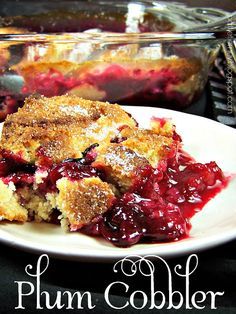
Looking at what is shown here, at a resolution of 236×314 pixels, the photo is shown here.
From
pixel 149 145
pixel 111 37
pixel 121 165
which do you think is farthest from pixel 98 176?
pixel 111 37

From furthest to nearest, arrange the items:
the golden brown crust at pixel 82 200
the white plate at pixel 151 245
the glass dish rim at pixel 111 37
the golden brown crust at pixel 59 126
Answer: the glass dish rim at pixel 111 37 → the golden brown crust at pixel 59 126 → the golden brown crust at pixel 82 200 → the white plate at pixel 151 245

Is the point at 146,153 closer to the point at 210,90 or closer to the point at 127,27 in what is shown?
the point at 210,90

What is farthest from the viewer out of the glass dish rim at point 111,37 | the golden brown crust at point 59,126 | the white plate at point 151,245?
the glass dish rim at point 111,37

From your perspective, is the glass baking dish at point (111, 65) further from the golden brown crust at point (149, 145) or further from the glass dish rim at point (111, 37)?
the golden brown crust at point (149, 145)

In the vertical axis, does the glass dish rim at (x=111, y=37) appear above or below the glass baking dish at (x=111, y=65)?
above

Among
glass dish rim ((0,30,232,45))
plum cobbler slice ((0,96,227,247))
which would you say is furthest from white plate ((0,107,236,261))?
glass dish rim ((0,30,232,45))

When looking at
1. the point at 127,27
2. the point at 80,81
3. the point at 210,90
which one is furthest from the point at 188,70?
the point at 127,27

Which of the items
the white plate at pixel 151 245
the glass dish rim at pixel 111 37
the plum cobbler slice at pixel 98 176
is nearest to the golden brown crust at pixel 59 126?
the plum cobbler slice at pixel 98 176
